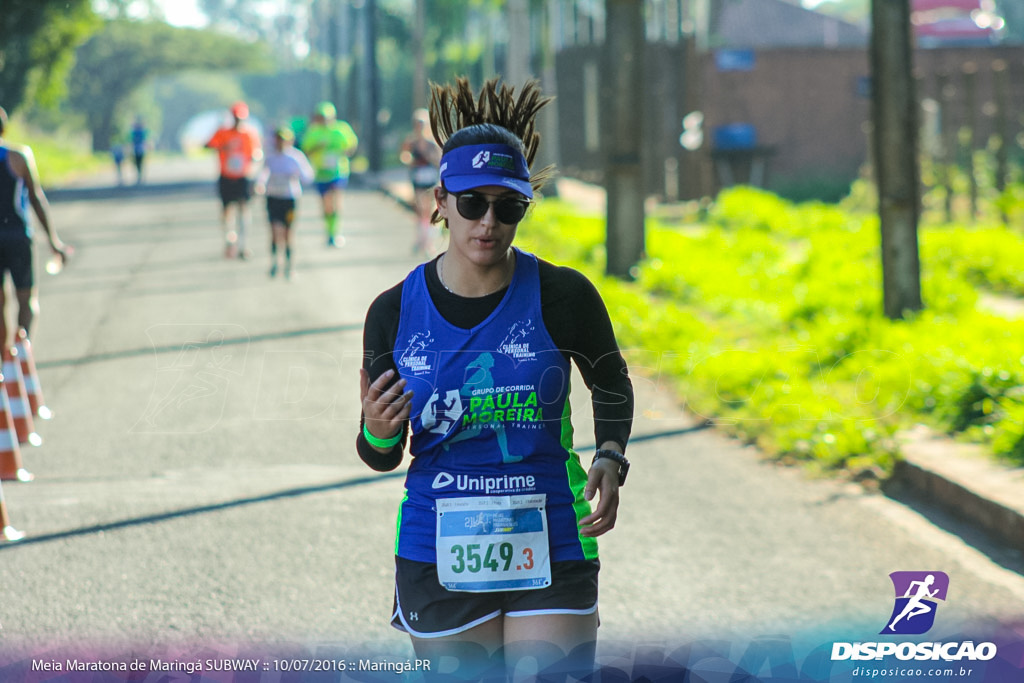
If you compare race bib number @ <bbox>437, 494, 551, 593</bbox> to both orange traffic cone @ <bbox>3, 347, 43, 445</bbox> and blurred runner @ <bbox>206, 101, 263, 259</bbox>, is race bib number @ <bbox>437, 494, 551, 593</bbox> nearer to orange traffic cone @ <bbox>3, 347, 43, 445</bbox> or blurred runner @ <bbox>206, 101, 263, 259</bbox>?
orange traffic cone @ <bbox>3, 347, 43, 445</bbox>

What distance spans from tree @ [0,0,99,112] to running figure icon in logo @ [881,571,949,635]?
34.6 metres

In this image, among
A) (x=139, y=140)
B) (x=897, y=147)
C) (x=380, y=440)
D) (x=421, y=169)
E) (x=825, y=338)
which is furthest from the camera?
(x=139, y=140)

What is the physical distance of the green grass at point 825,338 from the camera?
826cm

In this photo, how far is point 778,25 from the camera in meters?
79.1

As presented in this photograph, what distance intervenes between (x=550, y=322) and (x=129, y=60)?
91.6 m

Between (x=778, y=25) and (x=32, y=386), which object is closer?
(x=32, y=386)

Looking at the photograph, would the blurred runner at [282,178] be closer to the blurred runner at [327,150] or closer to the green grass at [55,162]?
the blurred runner at [327,150]

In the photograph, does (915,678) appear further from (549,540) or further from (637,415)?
(637,415)

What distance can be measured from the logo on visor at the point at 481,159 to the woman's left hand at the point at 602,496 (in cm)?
78

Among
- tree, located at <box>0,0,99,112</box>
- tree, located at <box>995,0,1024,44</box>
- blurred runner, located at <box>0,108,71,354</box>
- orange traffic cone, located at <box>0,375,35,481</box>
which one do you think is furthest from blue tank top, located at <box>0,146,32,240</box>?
tree, located at <box>995,0,1024,44</box>

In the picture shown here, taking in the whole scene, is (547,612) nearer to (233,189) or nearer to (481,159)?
(481,159)

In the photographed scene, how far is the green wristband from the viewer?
333 cm

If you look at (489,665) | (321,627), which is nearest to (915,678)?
(489,665)

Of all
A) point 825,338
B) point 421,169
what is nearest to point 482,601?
point 825,338
